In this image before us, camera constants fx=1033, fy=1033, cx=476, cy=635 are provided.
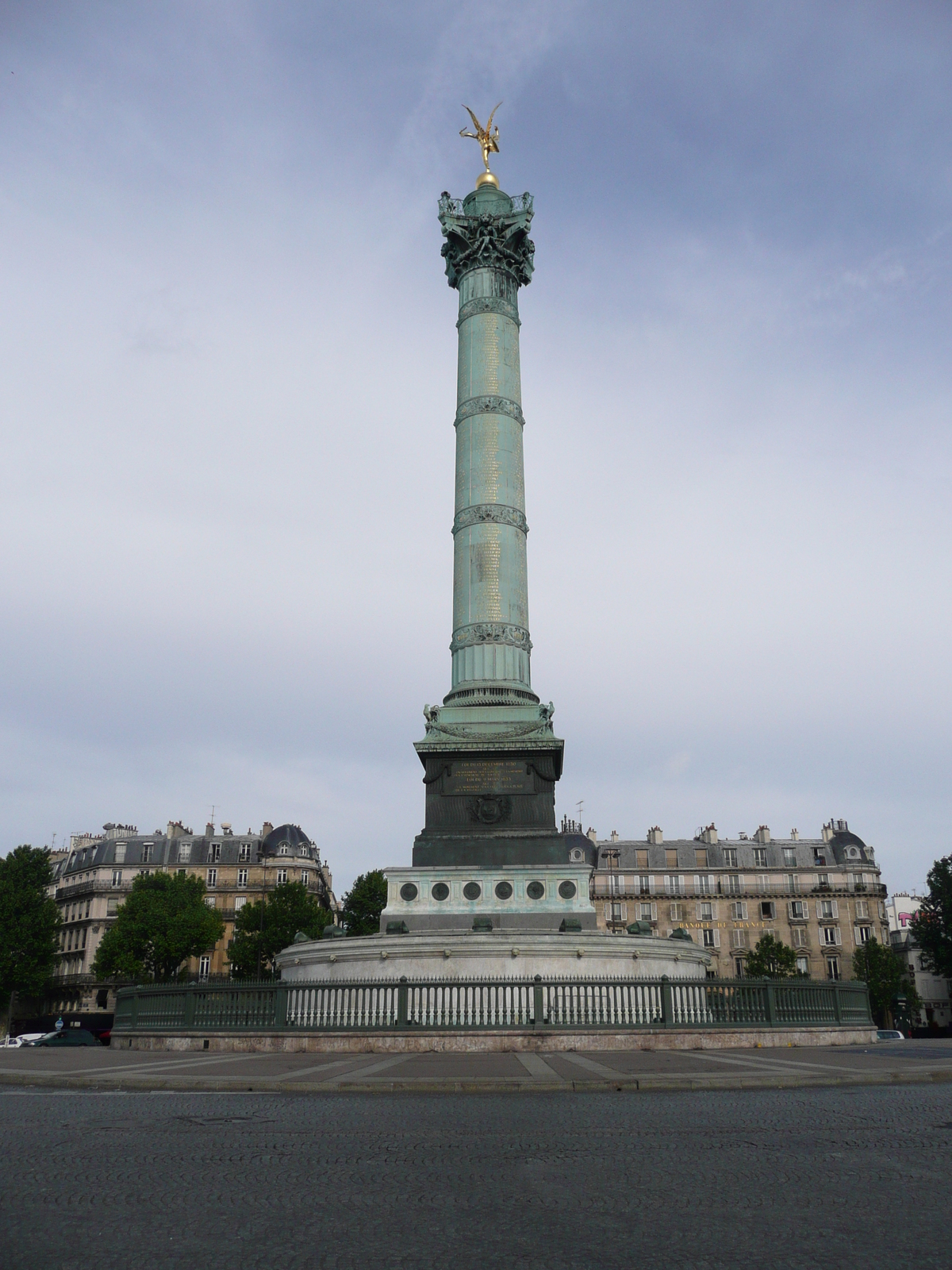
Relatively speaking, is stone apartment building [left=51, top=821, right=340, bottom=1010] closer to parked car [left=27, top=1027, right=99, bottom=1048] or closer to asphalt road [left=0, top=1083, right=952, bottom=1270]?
parked car [left=27, top=1027, right=99, bottom=1048]

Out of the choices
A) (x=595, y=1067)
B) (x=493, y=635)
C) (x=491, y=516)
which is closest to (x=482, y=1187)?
(x=595, y=1067)

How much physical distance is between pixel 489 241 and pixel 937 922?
5230 cm

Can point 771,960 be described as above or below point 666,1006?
above

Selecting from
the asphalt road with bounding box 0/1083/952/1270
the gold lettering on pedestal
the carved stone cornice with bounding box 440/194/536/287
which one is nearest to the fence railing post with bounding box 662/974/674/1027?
A: the asphalt road with bounding box 0/1083/952/1270

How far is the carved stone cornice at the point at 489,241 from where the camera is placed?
41031 mm

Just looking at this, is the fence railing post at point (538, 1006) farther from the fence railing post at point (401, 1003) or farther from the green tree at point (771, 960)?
the green tree at point (771, 960)

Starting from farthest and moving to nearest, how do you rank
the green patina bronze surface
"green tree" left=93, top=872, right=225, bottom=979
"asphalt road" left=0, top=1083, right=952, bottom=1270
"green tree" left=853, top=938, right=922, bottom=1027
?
"green tree" left=853, top=938, right=922, bottom=1027 < "green tree" left=93, top=872, right=225, bottom=979 < the green patina bronze surface < "asphalt road" left=0, top=1083, right=952, bottom=1270

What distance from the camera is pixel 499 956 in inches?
990

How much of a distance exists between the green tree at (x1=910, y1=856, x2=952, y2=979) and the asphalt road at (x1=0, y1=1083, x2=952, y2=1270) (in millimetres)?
62216

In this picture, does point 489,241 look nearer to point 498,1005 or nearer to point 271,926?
point 498,1005

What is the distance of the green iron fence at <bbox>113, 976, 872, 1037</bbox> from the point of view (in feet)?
65.6

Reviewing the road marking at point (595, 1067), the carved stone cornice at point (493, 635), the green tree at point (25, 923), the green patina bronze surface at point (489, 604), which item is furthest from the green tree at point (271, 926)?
the road marking at point (595, 1067)

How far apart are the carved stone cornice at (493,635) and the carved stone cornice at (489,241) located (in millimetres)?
15080

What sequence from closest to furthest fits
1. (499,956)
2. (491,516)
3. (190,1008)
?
(190,1008) < (499,956) < (491,516)
